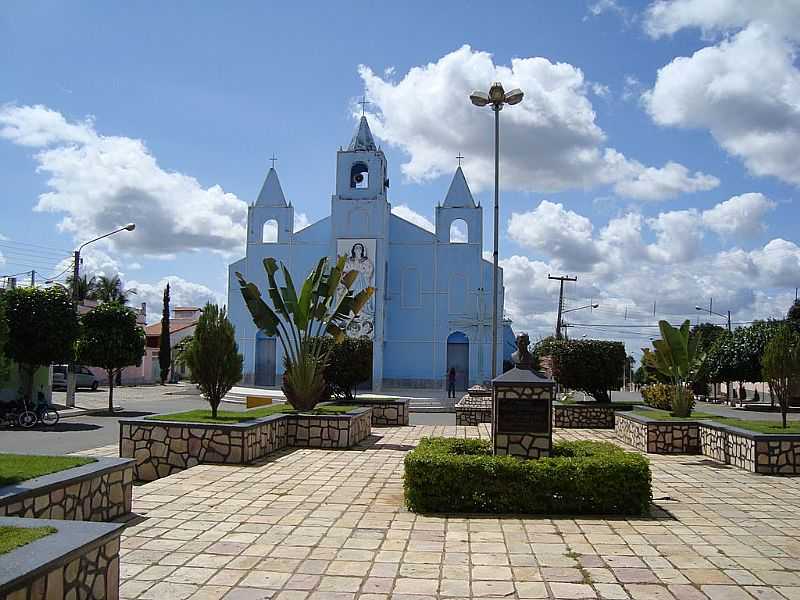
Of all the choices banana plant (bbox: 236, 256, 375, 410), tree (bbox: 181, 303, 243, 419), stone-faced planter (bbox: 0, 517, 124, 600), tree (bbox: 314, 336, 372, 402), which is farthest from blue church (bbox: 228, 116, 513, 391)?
stone-faced planter (bbox: 0, 517, 124, 600)

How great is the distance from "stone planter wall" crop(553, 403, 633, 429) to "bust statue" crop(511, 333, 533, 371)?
10.2 metres

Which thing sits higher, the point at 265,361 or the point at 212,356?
the point at 212,356

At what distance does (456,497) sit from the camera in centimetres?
784

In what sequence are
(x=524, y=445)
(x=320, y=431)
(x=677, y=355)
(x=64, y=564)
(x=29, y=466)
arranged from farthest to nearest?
(x=677, y=355)
(x=320, y=431)
(x=524, y=445)
(x=29, y=466)
(x=64, y=564)

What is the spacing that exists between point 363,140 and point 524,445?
32541mm

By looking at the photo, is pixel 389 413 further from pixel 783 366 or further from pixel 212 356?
pixel 783 366

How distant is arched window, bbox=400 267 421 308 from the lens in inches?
1540

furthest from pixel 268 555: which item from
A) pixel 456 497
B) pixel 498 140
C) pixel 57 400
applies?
pixel 57 400

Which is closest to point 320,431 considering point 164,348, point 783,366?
point 783,366

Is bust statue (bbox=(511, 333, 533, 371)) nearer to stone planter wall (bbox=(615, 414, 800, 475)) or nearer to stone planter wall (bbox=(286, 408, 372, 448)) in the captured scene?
stone planter wall (bbox=(615, 414, 800, 475))

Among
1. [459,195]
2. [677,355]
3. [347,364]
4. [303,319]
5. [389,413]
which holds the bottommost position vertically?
[389,413]

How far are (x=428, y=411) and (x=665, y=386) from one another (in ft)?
38.3

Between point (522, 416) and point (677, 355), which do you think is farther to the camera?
point (677, 355)

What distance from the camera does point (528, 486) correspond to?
776cm
